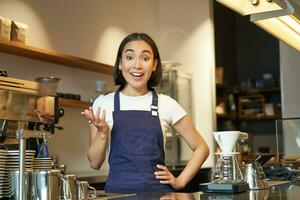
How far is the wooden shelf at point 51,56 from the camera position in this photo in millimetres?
3188

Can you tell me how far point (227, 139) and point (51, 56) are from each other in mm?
2107

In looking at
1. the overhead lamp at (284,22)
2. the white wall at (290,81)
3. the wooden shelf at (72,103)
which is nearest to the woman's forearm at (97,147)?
the overhead lamp at (284,22)

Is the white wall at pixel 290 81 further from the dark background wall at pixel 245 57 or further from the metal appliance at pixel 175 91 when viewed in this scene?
the dark background wall at pixel 245 57

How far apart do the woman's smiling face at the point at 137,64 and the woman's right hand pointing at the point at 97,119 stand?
219 millimetres

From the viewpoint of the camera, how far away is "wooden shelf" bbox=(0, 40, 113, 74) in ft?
10.5

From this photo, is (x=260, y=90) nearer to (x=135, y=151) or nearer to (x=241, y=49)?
(x=241, y=49)

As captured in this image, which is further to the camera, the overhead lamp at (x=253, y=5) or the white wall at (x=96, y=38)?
the white wall at (x=96, y=38)

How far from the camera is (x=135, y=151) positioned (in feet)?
6.19

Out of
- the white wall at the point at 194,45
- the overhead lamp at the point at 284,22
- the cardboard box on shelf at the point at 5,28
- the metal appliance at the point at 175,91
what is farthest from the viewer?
the white wall at the point at 194,45

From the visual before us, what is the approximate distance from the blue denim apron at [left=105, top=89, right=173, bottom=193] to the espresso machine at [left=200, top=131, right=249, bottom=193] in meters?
0.23

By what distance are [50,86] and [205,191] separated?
6.08 feet

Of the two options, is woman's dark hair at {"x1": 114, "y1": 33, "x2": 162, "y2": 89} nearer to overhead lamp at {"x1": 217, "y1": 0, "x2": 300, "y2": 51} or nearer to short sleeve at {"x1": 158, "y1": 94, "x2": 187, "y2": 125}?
short sleeve at {"x1": 158, "y1": 94, "x2": 187, "y2": 125}

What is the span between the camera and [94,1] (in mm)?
4344

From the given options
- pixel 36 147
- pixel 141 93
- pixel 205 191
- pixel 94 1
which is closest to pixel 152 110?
pixel 141 93
